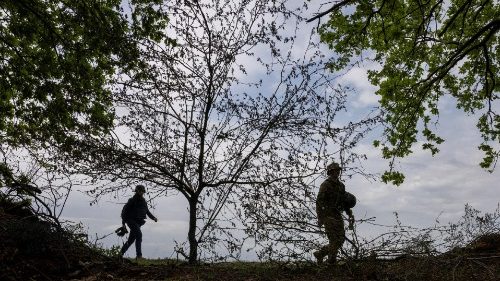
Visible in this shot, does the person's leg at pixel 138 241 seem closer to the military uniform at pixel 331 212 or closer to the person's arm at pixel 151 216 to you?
the person's arm at pixel 151 216

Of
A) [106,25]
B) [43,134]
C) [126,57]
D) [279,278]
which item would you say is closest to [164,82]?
[126,57]

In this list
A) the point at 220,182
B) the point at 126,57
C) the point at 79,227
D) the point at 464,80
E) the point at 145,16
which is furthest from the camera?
the point at 464,80

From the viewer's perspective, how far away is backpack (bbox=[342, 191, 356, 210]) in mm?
7695

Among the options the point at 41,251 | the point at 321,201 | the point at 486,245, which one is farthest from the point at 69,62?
the point at 486,245

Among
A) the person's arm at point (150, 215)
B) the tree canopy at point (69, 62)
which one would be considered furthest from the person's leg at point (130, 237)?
the tree canopy at point (69, 62)

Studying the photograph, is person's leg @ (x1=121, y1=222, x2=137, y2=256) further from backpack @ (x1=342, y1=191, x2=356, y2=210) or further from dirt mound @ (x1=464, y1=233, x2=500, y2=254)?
dirt mound @ (x1=464, y1=233, x2=500, y2=254)

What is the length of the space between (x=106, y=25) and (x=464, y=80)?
12104 mm

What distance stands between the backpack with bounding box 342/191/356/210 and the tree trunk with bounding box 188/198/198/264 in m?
2.85

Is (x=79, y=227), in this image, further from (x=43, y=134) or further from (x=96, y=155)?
(x=43, y=134)

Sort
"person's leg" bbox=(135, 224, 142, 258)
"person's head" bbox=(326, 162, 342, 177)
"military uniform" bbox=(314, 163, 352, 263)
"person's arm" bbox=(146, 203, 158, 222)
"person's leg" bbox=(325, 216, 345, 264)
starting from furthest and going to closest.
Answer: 1. "person's arm" bbox=(146, 203, 158, 222)
2. "person's leg" bbox=(135, 224, 142, 258)
3. "person's head" bbox=(326, 162, 342, 177)
4. "military uniform" bbox=(314, 163, 352, 263)
5. "person's leg" bbox=(325, 216, 345, 264)

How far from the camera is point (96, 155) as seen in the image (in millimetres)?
7461

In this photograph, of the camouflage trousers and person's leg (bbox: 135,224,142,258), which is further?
person's leg (bbox: 135,224,142,258)

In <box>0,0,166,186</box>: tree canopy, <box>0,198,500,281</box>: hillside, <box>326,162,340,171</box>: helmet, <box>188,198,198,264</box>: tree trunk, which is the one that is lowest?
<box>0,198,500,281</box>: hillside

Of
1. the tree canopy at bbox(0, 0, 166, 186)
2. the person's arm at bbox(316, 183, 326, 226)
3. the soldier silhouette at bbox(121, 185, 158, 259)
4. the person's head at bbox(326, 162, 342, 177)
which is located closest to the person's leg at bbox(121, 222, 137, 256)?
the soldier silhouette at bbox(121, 185, 158, 259)
